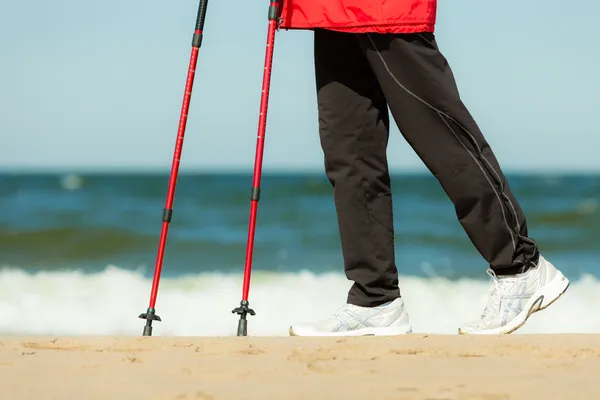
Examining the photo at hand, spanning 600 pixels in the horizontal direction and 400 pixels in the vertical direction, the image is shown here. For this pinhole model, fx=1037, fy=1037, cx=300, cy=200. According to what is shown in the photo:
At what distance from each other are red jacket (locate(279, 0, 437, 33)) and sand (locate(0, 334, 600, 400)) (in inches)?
38.6

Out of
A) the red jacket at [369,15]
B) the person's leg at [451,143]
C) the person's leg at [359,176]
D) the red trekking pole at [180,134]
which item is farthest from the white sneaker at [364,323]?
the red jacket at [369,15]

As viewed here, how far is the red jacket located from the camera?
3.20 meters

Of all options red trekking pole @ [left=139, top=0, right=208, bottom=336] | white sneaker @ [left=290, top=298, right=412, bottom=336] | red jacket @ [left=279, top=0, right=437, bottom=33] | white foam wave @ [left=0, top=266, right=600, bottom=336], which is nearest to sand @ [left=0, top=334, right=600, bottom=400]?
white sneaker @ [left=290, top=298, right=412, bottom=336]

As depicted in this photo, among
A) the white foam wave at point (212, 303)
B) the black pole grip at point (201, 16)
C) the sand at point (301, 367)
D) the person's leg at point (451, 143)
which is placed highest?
the white foam wave at point (212, 303)

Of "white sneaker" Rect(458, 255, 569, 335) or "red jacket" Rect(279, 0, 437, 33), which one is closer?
"red jacket" Rect(279, 0, 437, 33)

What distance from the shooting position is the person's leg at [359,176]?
11.6ft

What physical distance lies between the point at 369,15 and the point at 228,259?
8374 mm

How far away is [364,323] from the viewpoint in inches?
141

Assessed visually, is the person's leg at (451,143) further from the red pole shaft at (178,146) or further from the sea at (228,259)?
the sea at (228,259)

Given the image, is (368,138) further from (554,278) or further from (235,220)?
(235,220)

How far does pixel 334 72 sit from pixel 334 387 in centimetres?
135

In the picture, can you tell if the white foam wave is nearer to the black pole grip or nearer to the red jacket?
the black pole grip

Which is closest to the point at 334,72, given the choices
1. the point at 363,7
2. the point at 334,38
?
the point at 334,38

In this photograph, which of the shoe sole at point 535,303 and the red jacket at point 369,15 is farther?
the shoe sole at point 535,303
